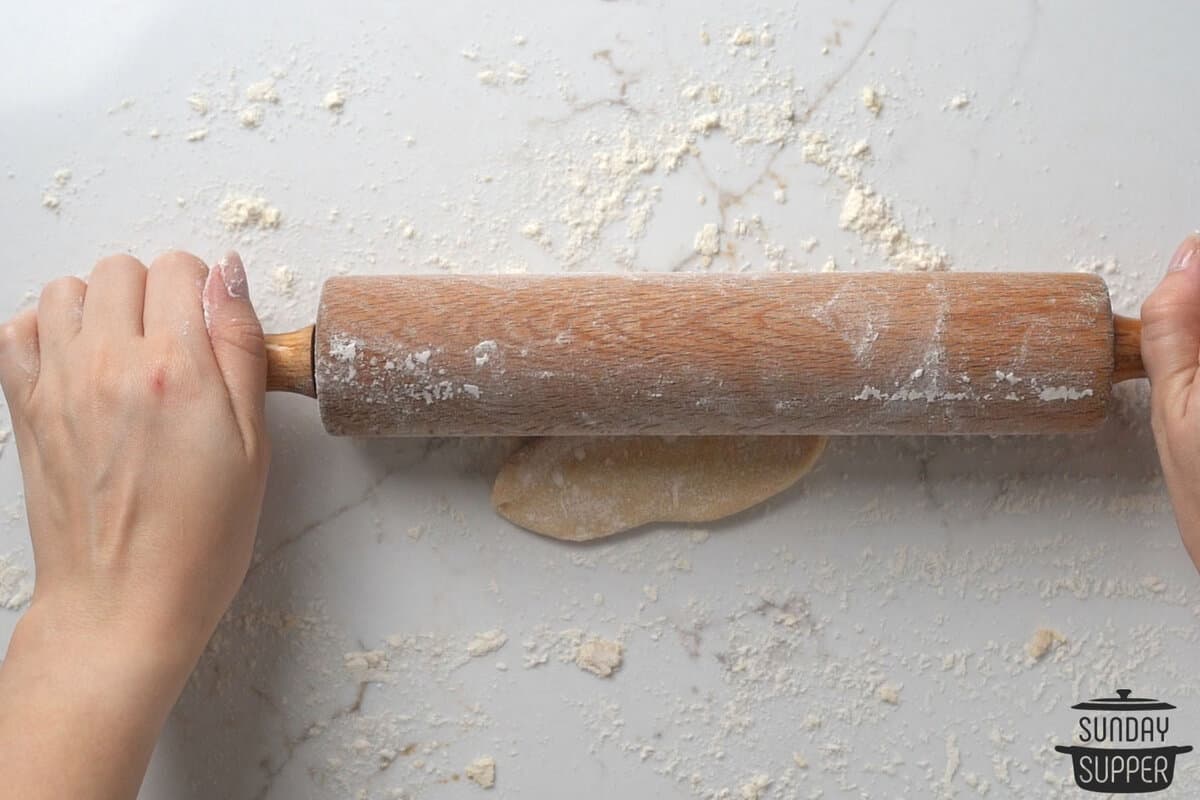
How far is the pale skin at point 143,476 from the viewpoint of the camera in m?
0.90

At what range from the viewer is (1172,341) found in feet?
3.06

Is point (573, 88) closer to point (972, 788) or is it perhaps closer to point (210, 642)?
point (210, 642)

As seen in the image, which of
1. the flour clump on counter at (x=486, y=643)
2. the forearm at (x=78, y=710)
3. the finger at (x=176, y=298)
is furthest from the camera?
the flour clump on counter at (x=486, y=643)

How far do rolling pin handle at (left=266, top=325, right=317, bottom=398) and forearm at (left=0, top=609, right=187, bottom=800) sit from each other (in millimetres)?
267

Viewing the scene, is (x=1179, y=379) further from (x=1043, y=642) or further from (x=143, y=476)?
(x=143, y=476)

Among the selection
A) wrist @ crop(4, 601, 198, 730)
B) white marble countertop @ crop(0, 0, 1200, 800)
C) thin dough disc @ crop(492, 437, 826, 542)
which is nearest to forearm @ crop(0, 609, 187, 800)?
wrist @ crop(4, 601, 198, 730)

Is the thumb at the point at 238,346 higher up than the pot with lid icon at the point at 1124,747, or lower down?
higher up

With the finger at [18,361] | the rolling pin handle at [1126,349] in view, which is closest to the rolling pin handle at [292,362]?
the finger at [18,361]

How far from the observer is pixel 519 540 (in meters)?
1.06

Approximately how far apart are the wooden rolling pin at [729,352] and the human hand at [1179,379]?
0.02 m

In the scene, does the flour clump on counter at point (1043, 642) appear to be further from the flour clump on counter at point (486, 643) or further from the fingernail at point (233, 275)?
the fingernail at point (233, 275)

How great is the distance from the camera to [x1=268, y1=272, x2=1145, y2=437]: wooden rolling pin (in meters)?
0.92

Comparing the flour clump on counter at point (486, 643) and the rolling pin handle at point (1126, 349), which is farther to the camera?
the flour clump on counter at point (486, 643)

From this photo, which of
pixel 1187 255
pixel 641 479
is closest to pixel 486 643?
pixel 641 479
